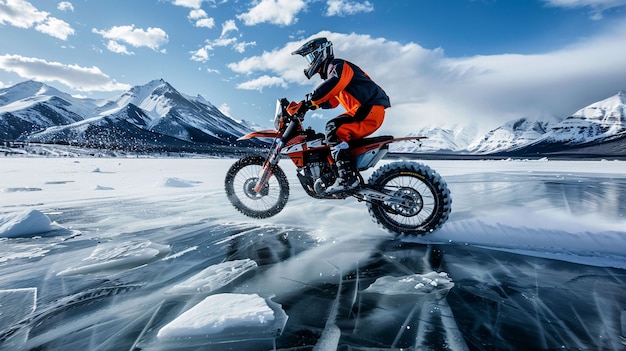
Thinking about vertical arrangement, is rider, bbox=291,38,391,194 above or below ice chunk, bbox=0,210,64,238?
above

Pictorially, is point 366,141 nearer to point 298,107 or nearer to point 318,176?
point 318,176

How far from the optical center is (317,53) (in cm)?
490

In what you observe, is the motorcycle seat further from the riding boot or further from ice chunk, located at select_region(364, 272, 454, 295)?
ice chunk, located at select_region(364, 272, 454, 295)

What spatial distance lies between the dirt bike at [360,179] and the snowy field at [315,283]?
34 cm

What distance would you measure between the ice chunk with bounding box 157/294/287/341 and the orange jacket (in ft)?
Result: 10.3

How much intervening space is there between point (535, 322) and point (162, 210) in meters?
5.98

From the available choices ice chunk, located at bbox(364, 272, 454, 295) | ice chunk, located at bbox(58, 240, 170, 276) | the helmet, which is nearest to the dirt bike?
the helmet

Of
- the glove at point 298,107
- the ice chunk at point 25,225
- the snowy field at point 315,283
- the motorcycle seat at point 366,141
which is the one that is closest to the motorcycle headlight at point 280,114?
the glove at point 298,107

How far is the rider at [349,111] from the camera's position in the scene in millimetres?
4476

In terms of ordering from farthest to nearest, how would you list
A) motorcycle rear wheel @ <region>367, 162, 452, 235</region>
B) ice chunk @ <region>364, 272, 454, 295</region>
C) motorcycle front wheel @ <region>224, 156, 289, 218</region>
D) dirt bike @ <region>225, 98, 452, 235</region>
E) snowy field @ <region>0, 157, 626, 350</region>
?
motorcycle front wheel @ <region>224, 156, 289, 218</region> → dirt bike @ <region>225, 98, 452, 235</region> → motorcycle rear wheel @ <region>367, 162, 452, 235</region> → ice chunk @ <region>364, 272, 454, 295</region> → snowy field @ <region>0, 157, 626, 350</region>

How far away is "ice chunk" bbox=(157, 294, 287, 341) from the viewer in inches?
77.3

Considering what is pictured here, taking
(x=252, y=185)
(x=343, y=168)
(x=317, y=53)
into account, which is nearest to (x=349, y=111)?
(x=343, y=168)

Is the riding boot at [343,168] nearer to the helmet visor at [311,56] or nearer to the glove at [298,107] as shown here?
the glove at [298,107]

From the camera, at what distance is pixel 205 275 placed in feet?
9.57
